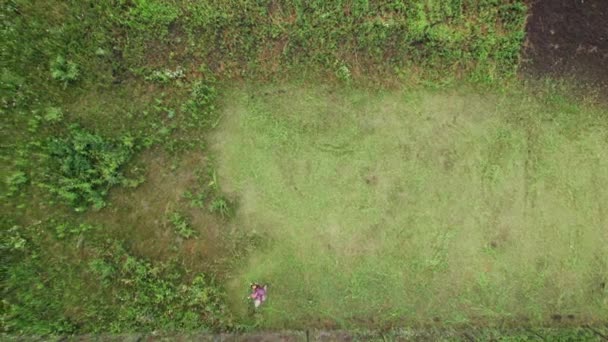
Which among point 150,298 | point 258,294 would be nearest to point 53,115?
point 150,298

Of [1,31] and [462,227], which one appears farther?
[462,227]

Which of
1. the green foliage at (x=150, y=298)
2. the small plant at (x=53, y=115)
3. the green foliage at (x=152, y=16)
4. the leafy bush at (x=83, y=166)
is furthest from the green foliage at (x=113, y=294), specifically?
the green foliage at (x=152, y=16)

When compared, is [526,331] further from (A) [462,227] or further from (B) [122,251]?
(B) [122,251]

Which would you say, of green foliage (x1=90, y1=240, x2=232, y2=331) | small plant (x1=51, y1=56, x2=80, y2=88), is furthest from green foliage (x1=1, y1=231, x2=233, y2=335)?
small plant (x1=51, y1=56, x2=80, y2=88)

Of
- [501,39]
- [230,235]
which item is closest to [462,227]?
[501,39]

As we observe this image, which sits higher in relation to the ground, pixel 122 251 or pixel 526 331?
pixel 122 251
